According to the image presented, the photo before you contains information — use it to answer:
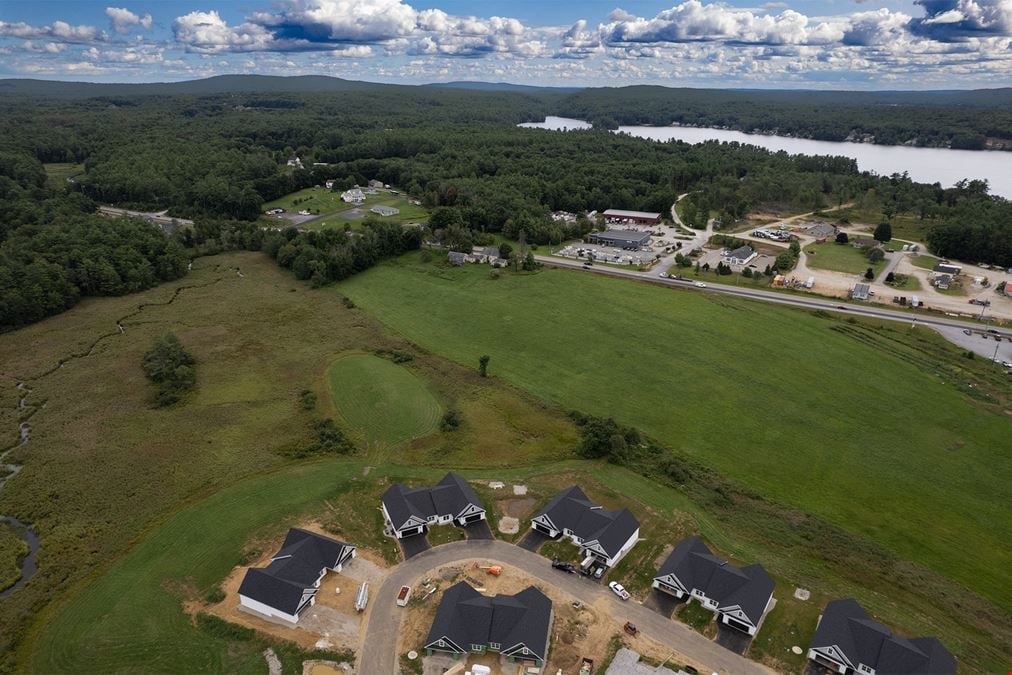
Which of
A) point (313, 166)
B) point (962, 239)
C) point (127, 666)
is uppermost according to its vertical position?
point (313, 166)

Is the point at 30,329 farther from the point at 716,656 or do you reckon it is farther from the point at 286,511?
the point at 716,656

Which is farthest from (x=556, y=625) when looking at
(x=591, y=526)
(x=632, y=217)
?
(x=632, y=217)

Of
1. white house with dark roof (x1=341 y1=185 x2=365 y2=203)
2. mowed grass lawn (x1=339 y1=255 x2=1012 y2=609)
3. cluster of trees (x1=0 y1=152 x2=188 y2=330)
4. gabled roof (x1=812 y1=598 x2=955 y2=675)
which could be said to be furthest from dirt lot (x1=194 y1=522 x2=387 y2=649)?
white house with dark roof (x1=341 y1=185 x2=365 y2=203)

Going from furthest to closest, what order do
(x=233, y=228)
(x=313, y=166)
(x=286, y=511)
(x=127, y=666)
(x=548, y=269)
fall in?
(x=313, y=166), (x=233, y=228), (x=548, y=269), (x=286, y=511), (x=127, y=666)

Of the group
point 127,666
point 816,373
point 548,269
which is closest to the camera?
point 127,666

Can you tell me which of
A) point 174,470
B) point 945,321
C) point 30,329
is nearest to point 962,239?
point 945,321

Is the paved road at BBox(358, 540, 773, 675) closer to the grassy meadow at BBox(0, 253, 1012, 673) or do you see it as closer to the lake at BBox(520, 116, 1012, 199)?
the grassy meadow at BBox(0, 253, 1012, 673)
